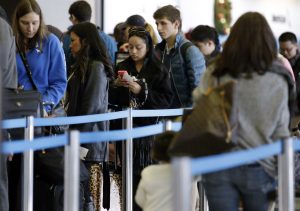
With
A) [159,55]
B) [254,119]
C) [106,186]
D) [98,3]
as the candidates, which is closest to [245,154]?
[254,119]

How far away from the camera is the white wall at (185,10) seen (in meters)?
10.6

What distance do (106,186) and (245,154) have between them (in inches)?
103

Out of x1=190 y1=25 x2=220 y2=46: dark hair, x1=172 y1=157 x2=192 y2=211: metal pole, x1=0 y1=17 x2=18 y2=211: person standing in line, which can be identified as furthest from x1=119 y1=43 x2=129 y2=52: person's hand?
x1=172 y1=157 x2=192 y2=211: metal pole

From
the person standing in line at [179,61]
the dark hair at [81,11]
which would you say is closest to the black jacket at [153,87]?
the person standing in line at [179,61]

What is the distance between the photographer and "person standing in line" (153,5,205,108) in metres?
6.46

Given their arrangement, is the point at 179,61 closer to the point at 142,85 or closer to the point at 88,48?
the point at 142,85

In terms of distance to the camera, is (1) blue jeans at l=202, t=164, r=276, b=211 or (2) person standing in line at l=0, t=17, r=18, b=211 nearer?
(1) blue jeans at l=202, t=164, r=276, b=211

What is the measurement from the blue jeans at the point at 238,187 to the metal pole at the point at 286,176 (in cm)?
8

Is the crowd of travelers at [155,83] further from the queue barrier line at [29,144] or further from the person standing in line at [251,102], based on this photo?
the queue barrier line at [29,144]

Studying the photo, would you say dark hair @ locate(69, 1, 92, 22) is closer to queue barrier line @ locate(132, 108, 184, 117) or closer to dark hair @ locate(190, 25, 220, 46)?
dark hair @ locate(190, 25, 220, 46)

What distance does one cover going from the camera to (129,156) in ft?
18.6

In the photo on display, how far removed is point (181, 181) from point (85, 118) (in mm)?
2417

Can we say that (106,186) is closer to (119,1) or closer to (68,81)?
(68,81)

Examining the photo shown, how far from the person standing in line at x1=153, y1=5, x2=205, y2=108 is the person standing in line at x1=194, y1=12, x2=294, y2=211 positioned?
2479 mm
